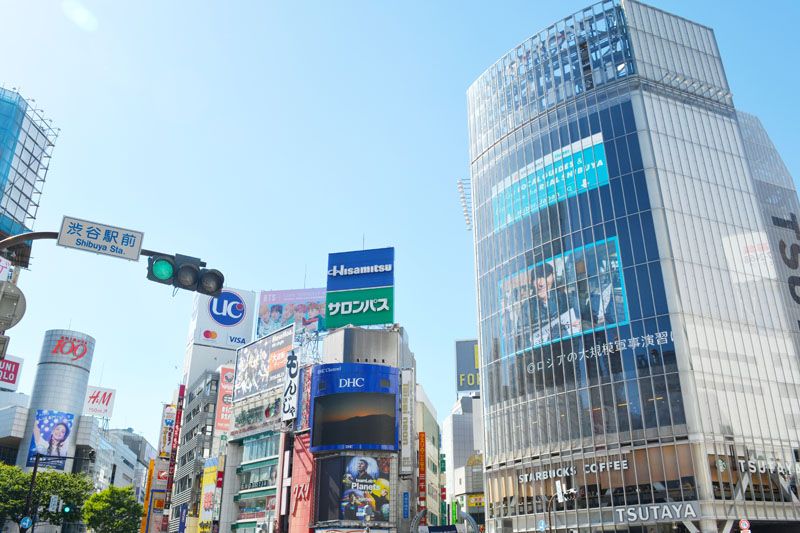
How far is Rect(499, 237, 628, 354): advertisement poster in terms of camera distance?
5566 centimetres

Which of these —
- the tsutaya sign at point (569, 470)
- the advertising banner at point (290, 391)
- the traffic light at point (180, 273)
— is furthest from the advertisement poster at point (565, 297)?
the traffic light at point (180, 273)

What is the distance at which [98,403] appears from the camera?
175000mm

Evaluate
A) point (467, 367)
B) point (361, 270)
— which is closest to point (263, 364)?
point (361, 270)

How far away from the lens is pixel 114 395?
17975 centimetres

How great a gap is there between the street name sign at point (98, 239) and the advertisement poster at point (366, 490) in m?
52.1

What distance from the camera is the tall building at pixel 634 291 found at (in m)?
49.8

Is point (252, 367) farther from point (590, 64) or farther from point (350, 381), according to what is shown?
point (590, 64)

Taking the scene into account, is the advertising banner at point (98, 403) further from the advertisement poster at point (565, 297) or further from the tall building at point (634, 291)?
the advertisement poster at point (565, 297)

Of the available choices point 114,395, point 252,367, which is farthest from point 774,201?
point 114,395

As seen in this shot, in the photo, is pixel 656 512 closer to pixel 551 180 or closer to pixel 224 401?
pixel 551 180

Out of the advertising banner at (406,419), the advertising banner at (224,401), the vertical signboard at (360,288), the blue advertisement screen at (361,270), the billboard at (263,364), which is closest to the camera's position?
the advertising banner at (406,419)

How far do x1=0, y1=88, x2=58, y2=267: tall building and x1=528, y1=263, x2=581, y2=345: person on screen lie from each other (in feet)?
244

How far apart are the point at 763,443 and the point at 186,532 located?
69.2 m

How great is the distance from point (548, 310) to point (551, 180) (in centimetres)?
1302
